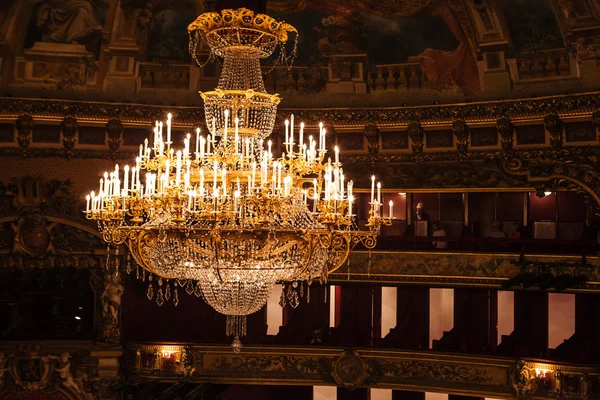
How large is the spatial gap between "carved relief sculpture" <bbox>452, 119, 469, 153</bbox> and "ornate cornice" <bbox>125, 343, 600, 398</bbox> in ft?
11.4

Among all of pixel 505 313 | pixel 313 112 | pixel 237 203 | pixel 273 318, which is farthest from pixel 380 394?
pixel 237 203

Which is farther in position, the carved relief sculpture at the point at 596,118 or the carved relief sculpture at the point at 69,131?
the carved relief sculpture at the point at 69,131

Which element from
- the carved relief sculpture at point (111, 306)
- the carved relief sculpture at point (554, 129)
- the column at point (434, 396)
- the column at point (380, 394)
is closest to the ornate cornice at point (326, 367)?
the carved relief sculpture at point (111, 306)

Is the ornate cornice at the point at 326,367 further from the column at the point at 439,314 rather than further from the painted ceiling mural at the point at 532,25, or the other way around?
the painted ceiling mural at the point at 532,25

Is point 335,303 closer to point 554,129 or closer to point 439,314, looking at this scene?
point 439,314

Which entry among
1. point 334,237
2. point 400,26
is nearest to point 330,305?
point 400,26

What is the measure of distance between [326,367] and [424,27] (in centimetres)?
590

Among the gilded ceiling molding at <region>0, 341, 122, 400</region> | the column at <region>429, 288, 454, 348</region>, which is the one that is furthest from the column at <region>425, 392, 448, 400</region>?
the gilded ceiling molding at <region>0, 341, 122, 400</region>

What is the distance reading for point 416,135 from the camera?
1558cm

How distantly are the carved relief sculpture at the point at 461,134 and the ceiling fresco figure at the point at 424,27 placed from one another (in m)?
0.55

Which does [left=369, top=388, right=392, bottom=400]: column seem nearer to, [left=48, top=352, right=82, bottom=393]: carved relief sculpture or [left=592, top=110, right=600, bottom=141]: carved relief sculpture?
[left=48, top=352, right=82, bottom=393]: carved relief sculpture

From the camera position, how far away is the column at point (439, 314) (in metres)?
17.1

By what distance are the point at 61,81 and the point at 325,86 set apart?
449 cm

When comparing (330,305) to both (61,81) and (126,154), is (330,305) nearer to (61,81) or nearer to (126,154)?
(126,154)
